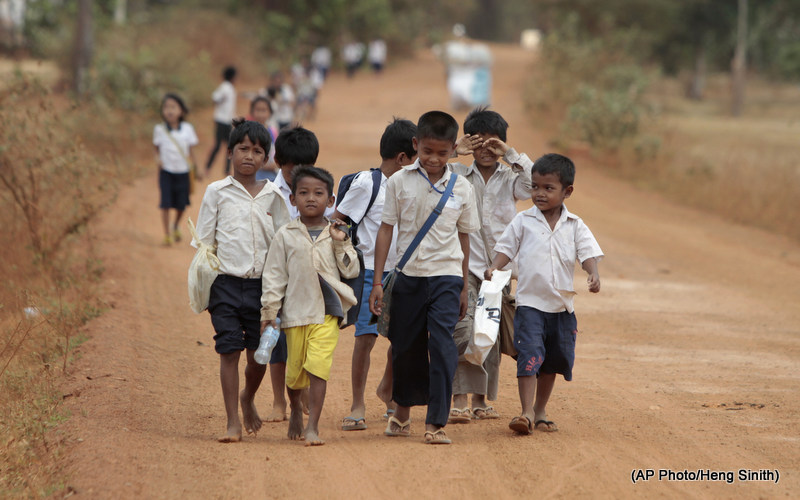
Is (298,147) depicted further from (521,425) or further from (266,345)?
(521,425)

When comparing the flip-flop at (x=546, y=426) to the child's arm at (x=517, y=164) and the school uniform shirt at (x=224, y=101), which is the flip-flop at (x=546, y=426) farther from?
the school uniform shirt at (x=224, y=101)

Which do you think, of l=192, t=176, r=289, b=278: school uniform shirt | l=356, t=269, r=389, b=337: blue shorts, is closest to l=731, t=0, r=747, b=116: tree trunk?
l=356, t=269, r=389, b=337: blue shorts

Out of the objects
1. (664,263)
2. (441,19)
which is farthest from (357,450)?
(441,19)

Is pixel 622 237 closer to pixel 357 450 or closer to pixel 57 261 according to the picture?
pixel 57 261

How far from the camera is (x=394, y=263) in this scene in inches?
224

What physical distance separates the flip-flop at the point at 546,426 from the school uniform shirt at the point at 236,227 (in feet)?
6.37

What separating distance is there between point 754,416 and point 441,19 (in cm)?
4752

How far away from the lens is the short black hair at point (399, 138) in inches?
222

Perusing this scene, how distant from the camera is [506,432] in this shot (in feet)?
18.3

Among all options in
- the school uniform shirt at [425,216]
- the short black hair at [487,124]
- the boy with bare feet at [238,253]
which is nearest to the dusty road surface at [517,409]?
A: the boy with bare feet at [238,253]

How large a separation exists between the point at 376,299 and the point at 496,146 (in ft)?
4.04

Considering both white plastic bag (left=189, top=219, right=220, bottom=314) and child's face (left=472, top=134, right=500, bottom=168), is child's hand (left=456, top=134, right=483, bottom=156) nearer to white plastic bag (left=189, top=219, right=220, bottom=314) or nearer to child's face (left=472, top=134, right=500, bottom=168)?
child's face (left=472, top=134, right=500, bottom=168)

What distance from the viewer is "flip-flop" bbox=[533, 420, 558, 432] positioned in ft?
18.5

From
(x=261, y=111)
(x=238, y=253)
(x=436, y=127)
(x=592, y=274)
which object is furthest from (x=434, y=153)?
(x=261, y=111)
